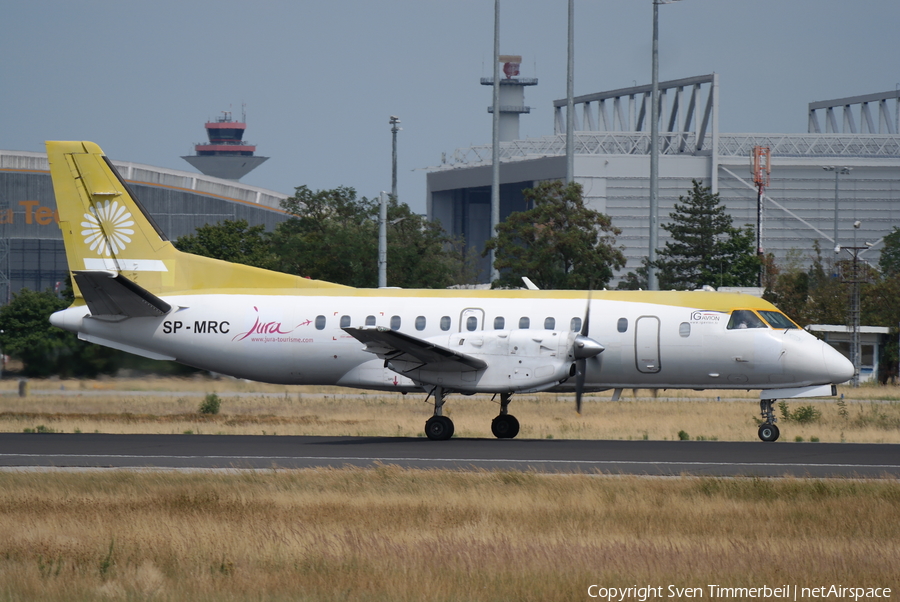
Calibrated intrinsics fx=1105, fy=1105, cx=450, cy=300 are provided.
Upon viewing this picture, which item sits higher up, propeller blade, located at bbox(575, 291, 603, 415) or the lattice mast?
the lattice mast

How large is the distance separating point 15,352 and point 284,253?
26.1 metres

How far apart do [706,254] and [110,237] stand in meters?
61.8

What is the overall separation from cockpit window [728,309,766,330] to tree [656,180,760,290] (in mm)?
47610

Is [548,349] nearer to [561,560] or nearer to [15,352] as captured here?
[561,560]

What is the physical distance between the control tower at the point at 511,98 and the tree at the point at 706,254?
2635 inches

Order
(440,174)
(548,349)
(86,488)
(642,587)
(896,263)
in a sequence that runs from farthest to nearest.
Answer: (440,174) → (896,263) → (548,349) → (86,488) → (642,587)

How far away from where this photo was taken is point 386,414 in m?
34.8

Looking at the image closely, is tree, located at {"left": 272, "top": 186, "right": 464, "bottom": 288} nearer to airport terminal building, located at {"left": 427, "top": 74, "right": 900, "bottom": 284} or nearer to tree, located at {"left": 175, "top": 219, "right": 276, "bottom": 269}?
tree, located at {"left": 175, "top": 219, "right": 276, "bottom": 269}

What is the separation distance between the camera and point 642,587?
1051 cm

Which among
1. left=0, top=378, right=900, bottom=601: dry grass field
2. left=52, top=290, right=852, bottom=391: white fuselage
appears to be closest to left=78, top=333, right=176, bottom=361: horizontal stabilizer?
left=52, top=290, right=852, bottom=391: white fuselage

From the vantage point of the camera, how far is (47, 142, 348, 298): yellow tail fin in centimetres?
2688

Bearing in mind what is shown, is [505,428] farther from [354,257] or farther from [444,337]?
[354,257]

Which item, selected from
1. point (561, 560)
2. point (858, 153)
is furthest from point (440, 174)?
point (561, 560)

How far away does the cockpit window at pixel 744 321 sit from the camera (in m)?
24.3
